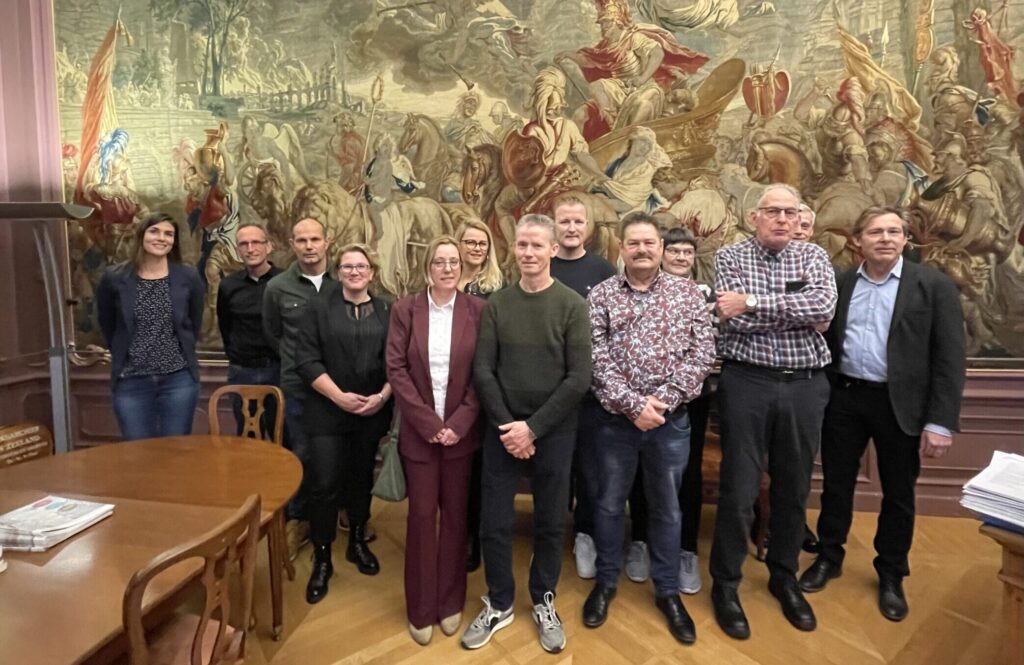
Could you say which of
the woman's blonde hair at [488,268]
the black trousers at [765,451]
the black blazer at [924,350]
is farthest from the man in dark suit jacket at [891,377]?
the woman's blonde hair at [488,268]

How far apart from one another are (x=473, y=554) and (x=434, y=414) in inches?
48.5

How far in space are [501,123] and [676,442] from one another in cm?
285

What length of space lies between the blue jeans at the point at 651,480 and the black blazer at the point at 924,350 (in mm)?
1071

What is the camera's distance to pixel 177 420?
3531mm

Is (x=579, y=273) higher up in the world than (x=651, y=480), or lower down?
higher up

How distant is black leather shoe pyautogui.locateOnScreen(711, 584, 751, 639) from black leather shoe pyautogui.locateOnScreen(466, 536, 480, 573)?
4.34 feet

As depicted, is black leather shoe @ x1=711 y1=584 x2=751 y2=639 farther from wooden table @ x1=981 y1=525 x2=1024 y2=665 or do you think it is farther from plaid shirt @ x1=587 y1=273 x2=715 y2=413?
wooden table @ x1=981 y1=525 x2=1024 y2=665

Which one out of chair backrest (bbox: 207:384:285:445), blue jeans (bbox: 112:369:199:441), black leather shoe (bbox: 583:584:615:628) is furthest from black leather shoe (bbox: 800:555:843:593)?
blue jeans (bbox: 112:369:199:441)

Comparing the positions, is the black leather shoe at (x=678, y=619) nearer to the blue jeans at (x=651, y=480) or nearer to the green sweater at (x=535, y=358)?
the blue jeans at (x=651, y=480)

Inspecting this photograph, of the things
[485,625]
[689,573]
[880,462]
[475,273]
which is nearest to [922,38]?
[880,462]

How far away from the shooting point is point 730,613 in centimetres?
278

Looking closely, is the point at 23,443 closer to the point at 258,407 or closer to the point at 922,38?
the point at 258,407

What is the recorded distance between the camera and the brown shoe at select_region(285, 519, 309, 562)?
3479mm

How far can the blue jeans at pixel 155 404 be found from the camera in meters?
3.44
